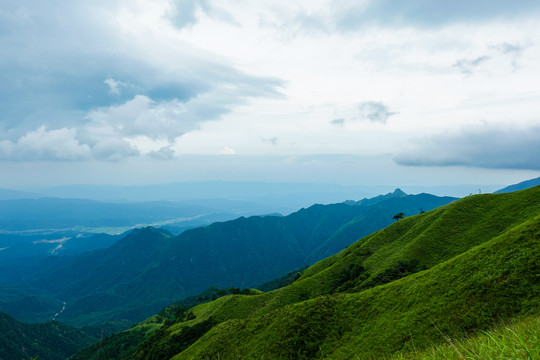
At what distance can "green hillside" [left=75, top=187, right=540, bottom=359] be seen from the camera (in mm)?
A: 33094

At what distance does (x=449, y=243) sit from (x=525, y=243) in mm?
42022

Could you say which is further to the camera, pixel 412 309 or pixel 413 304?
pixel 413 304

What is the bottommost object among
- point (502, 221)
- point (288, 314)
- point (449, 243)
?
point (288, 314)

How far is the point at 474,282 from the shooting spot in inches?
1448

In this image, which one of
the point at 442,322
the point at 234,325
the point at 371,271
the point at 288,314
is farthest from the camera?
the point at 371,271

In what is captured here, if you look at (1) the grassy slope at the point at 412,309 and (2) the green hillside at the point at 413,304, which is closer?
(1) the grassy slope at the point at 412,309

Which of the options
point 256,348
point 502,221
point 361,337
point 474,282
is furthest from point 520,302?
point 502,221

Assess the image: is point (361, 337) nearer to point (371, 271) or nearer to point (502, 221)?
point (371, 271)

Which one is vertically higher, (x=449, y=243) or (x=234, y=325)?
(x=449, y=243)

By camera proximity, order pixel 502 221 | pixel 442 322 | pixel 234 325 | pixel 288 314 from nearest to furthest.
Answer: pixel 442 322 < pixel 288 314 < pixel 234 325 < pixel 502 221

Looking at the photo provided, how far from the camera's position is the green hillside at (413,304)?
109 ft

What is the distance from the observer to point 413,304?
40.8 meters

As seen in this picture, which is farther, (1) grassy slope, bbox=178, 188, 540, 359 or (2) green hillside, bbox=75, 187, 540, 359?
(2) green hillside, bbox=75, 187, 540, 359

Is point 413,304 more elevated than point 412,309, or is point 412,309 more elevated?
point 413,304
